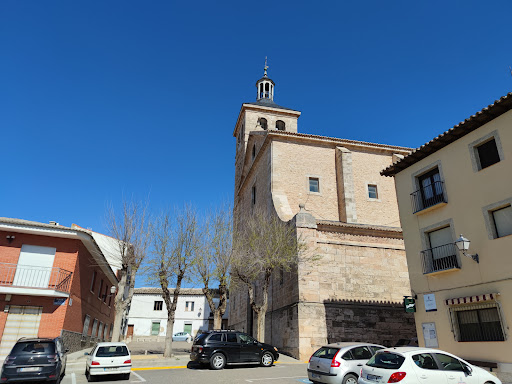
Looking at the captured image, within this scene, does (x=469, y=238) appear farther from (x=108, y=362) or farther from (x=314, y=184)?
(x=314, y=184)

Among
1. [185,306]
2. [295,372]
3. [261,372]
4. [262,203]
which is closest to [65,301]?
[261,372]

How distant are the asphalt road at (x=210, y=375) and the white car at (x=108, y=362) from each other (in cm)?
28

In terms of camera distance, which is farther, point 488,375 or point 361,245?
point 361,245

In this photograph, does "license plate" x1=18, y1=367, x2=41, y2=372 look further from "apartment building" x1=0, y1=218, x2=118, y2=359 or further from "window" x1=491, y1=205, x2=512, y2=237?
"window" x1=491, y1=205, x2=512, y2=237

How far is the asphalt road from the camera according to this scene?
10.6 m

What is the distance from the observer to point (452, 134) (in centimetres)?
1298

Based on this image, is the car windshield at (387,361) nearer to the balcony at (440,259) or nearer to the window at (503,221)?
the balcony at (440,259)

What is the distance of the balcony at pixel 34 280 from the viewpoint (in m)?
15.1

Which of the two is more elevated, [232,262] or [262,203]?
[262,203]

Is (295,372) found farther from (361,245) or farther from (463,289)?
(361,245)

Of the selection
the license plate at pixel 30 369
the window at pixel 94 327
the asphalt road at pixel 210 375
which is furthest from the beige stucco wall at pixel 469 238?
the window at pixel 94 327

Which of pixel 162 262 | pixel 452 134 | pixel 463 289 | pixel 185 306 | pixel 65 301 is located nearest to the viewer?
pixel 463 289

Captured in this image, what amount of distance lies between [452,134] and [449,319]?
6.48 meters

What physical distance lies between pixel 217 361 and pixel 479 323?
29.2 ft
